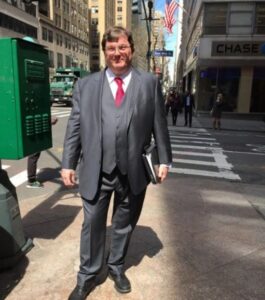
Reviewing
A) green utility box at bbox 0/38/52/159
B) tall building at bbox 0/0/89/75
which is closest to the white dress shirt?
green utility box at bbox 0/38/52/159

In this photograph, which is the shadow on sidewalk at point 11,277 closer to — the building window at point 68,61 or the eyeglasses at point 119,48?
the eyeglasses at point 119,48

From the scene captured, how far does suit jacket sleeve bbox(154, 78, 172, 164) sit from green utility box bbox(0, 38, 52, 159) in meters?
1.14

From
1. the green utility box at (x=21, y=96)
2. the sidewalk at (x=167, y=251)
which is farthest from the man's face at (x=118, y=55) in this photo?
the sidewalk at (x=167, y=251)

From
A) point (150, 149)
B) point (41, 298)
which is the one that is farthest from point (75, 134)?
point (41, 298)

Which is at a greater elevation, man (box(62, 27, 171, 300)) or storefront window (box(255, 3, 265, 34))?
storefront window (box(255, 3, 265, 34))

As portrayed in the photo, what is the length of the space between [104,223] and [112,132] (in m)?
0.79

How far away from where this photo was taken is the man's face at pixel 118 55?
2750mm

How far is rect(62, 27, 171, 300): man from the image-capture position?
274 centimetres

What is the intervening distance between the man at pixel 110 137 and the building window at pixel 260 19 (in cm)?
2108

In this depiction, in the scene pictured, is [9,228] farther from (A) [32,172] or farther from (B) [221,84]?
(B) [221,84]

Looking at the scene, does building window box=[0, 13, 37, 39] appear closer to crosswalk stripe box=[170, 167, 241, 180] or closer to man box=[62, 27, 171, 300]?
crosswalk stripe box=[170, 167, 241, 180]

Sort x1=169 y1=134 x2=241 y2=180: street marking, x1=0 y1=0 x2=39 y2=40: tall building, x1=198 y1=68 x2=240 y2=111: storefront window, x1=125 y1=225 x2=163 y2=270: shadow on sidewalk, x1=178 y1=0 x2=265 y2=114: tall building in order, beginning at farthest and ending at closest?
x1=0 y1=0 x2=39 y2=40: tall building < x1=198 y1=68 x2=240 y2=111: storefront window < x1=178 y1=0 x2=265 y2=114: tall building < x1=169 y1=134 x2=241 y2=180: street marking < x1=125 y1=225 x2=163 y2=270: shadow on sidewalk

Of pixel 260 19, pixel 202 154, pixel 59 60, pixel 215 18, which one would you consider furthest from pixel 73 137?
pixel 59 60

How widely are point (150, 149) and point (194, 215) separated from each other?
2.40 meters
